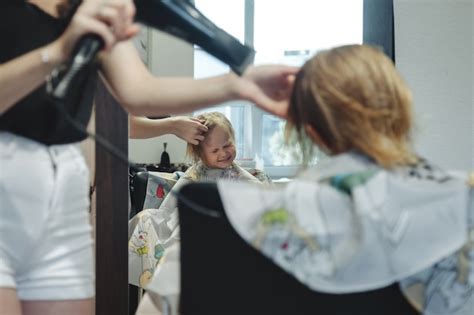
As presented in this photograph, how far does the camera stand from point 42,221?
63 centimetres

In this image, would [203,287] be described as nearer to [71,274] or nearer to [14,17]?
[71,274]

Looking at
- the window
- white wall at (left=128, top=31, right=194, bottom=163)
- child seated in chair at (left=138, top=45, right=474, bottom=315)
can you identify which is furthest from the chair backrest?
the window

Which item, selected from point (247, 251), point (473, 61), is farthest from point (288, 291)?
point (473, 61)

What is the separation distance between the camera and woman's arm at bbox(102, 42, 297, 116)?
0.72 meters

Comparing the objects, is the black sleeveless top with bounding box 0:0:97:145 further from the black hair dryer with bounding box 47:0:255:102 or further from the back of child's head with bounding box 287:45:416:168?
the back of child's head with bounding box 287:45:416:168

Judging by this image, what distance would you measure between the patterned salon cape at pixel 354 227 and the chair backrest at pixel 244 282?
0.06 ft

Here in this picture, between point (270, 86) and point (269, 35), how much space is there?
2.01 metres

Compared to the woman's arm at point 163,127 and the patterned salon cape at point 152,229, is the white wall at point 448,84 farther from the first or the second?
the patterned salon cape at point 152,229

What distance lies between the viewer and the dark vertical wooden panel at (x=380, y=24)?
6.30 feet

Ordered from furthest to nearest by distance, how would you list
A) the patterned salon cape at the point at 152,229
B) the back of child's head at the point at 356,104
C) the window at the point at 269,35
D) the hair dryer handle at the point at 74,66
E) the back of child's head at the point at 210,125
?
the window at the point at 269,35
the back of child's head at the point at 210,125
the patterned salon cape at the point at 152,229
the back of child's head at the point at 356,104
the hair dryer handle at the point at 74,66

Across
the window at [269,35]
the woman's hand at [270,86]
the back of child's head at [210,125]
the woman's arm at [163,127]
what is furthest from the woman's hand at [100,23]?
the window at [269,35]

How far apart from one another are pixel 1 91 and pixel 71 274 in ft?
0.97

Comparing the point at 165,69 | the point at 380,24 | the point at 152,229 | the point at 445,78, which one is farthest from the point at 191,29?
the point at 165,69

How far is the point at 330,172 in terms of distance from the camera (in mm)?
628
